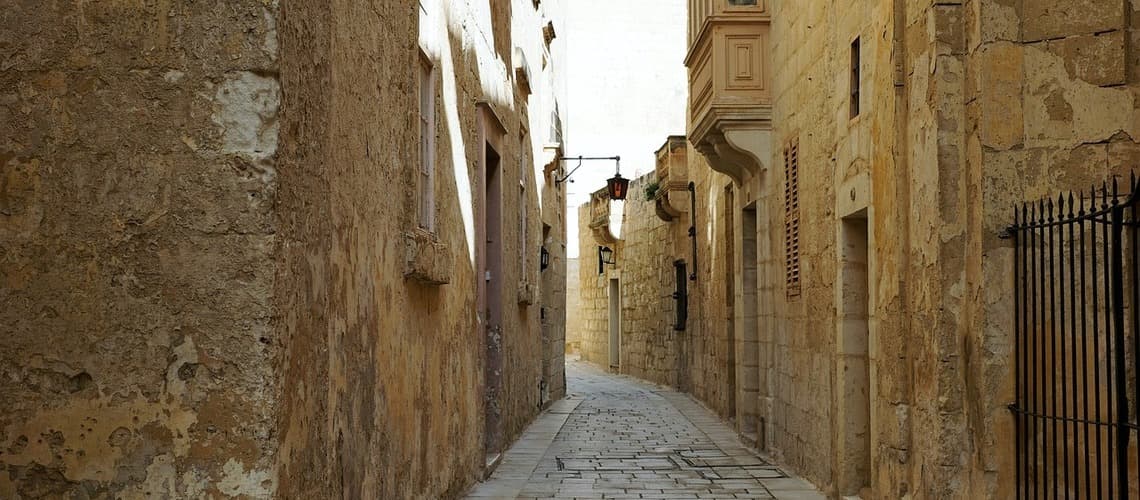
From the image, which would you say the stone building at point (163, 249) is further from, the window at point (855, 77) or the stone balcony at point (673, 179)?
the stone balcony at point (673, 179)

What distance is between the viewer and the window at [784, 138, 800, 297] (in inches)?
Answer: 410

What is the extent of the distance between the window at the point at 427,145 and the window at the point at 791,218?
429cm

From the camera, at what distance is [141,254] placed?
3.37m

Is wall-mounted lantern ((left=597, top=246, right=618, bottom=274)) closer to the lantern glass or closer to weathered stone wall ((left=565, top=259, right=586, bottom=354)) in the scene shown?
the lantern glass

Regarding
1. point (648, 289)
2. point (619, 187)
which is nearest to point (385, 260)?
point (619, 187)

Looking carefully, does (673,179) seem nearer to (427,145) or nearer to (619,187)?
(619,187)

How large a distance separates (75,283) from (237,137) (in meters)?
0.65

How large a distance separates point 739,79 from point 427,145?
5655 mm

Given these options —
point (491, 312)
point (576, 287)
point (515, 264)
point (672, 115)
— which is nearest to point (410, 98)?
point (491, 312)

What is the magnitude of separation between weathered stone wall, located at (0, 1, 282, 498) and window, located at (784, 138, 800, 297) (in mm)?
7567

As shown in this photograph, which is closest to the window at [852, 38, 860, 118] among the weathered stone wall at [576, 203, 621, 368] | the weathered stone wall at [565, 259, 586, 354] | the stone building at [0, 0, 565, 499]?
the stone building at [0, 0, 565, 499]

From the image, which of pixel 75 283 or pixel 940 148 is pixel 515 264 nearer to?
pixel 940 148

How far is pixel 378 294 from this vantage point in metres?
5.43

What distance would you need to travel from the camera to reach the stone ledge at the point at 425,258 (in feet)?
20.3
